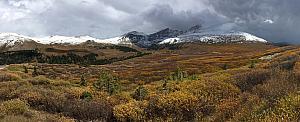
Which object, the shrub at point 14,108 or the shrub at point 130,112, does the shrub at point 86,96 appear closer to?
the shrub at point 130,112

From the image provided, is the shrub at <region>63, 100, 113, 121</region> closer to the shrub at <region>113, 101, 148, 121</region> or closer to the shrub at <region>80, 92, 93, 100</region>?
the shrub at <region>113, 101, 148, 121</region>

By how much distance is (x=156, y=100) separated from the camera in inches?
808

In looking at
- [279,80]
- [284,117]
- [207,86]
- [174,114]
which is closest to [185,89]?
[207,86]

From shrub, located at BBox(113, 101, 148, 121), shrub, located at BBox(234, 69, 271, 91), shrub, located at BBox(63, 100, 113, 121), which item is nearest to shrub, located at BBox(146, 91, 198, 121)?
shrub, located at BBox(113, 101, 148, 121)

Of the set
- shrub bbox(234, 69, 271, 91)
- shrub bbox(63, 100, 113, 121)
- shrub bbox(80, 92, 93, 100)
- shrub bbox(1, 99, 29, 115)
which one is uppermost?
shrub bbox(234, 69, 271, 91)

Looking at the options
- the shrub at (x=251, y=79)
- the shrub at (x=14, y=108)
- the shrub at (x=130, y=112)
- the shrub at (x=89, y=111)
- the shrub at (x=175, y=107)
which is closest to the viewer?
the shrub at (x=14, y=108)

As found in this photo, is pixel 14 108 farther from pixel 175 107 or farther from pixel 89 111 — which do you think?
pixel 175 107

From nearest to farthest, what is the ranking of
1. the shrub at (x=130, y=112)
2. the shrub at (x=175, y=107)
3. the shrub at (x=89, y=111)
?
1. the shrub at (x=175, y=107)
2. the shrub at (x=130, y=112)
3. the shrub at (x=89, y=111)

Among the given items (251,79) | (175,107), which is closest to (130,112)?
(175,107)

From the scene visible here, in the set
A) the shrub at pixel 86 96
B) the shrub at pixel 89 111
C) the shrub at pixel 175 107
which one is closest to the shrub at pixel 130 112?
the shrub at pixel 175 107

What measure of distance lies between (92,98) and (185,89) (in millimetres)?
5180

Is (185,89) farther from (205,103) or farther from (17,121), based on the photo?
(17,121)

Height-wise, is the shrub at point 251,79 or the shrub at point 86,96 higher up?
the shrub at point 251,79

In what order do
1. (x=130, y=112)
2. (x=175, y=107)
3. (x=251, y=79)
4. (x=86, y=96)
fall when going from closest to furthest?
(x=175, y=107) → (x=130, y=112) → (x=251, y=79) → (x=86, y=96)
